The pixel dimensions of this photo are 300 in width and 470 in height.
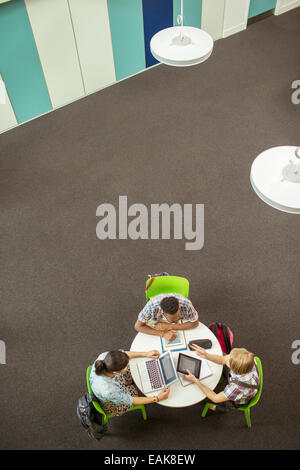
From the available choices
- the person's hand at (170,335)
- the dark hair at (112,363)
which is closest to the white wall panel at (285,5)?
the person's hand at (170,335)

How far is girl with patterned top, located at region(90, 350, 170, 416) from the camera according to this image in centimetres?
277

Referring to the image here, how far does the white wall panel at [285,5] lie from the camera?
7211mm

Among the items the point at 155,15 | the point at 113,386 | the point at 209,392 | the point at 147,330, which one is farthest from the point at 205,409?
the point at 155,15

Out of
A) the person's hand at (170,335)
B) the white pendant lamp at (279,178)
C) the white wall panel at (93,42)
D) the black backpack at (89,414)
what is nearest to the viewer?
the white pendant lamp at (279,178)

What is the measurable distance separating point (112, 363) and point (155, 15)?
5396mm

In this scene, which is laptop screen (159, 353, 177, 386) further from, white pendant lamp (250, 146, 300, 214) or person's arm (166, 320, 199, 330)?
white pendant lamp (250, 146, 300, 214)

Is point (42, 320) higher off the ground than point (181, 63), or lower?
lower

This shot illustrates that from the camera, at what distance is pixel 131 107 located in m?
6.02
